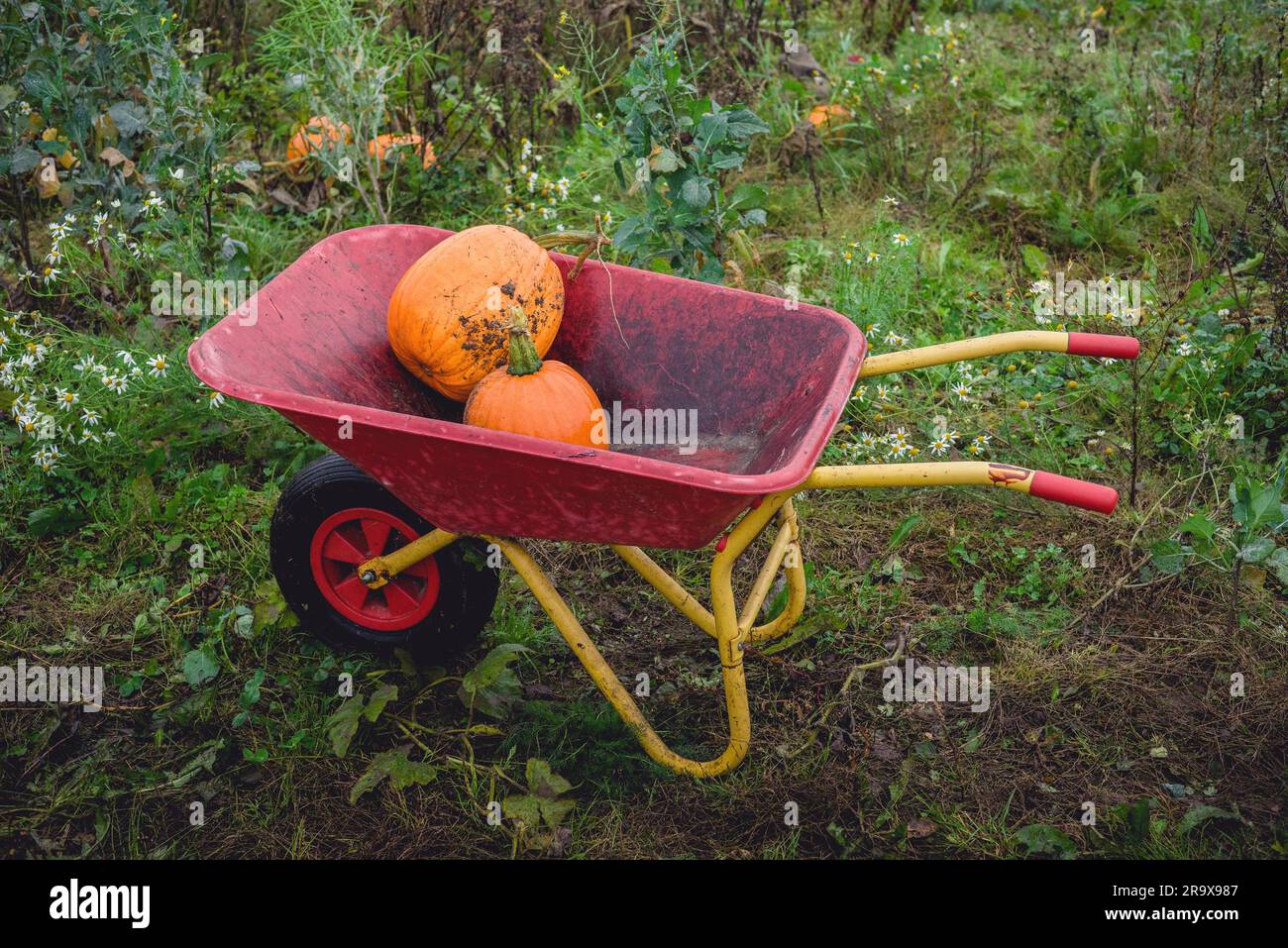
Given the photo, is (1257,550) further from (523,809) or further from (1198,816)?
(523,809)

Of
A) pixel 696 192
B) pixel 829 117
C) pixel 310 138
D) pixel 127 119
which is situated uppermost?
pixel 829 117

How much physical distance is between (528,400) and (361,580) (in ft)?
2.27

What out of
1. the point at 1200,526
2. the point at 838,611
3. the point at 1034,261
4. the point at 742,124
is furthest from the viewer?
the point at 1034,261

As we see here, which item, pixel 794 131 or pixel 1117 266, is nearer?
pixel 1117 266

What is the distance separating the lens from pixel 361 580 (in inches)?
101

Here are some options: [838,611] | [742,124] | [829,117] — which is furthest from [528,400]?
[829,117]

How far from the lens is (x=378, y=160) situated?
3871 millimetres

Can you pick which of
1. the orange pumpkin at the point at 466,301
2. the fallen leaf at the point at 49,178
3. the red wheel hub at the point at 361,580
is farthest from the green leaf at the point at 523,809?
the fallen leaf at the point at 49,178

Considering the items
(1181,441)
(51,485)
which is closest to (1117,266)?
(1181,441)

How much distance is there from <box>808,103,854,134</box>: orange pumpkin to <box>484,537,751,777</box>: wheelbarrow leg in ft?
9.15

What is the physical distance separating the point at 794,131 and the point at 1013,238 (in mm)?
947

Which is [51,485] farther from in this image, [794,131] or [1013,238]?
[1013,238]

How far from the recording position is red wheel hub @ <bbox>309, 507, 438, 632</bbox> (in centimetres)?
251

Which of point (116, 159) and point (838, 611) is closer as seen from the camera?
point (838, 611)
